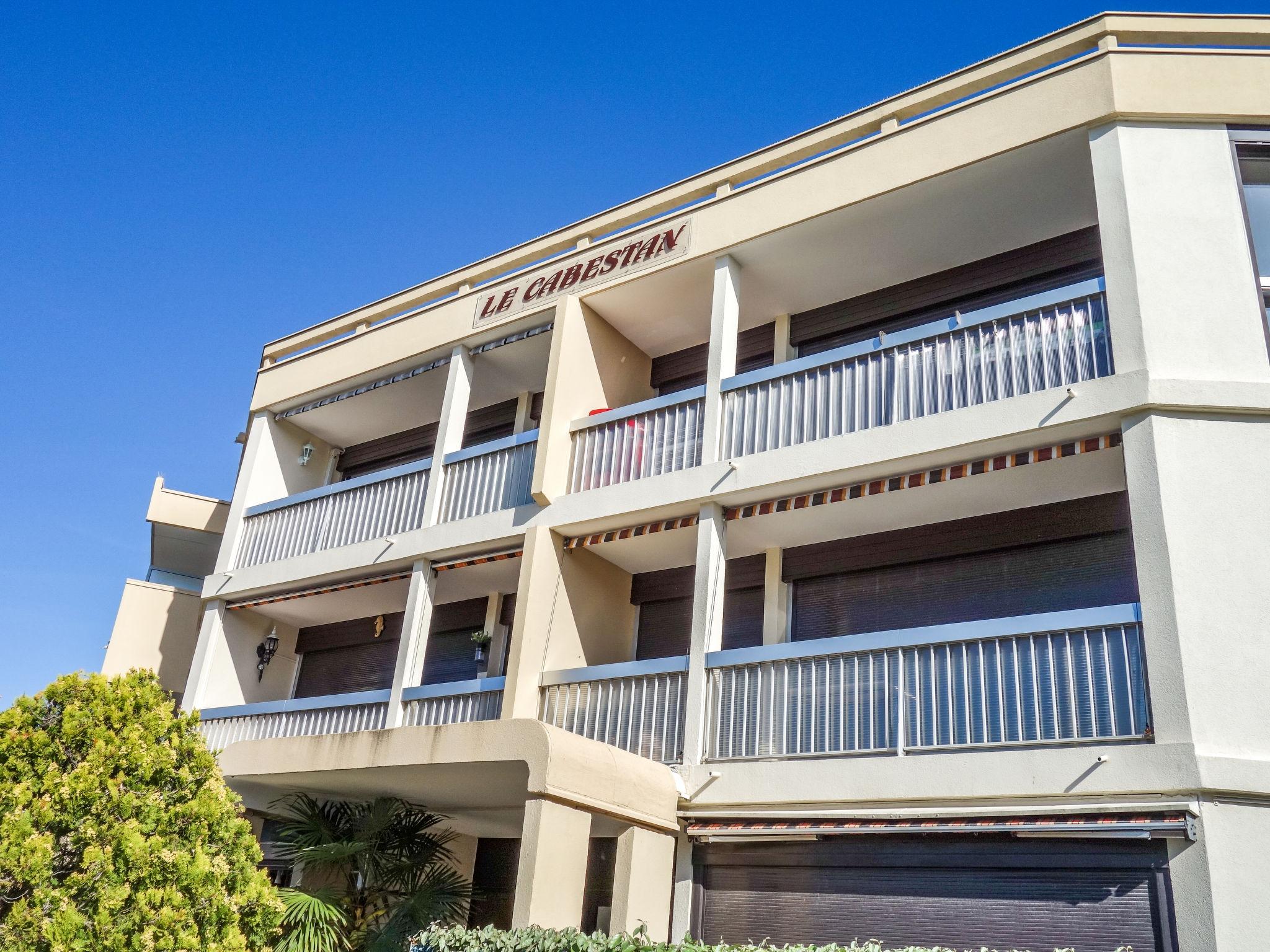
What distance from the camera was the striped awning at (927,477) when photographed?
33.0ft

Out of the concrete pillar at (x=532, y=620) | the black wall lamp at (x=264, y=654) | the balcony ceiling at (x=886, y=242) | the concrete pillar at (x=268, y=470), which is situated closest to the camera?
the balcony ceiling at (x=886, y=242)

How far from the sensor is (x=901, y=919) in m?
9.47

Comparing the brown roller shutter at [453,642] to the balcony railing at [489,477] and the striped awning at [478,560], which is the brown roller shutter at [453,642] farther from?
the balcony railing at [489,477]

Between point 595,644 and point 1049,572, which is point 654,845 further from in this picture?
point 1049,572

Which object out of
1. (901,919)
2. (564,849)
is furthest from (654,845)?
(901,919)

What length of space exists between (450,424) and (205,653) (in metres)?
5.30

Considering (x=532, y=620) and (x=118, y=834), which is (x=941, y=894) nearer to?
(x=532, y=620)

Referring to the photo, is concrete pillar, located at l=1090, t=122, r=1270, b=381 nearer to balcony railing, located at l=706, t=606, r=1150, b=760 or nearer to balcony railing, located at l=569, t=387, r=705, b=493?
balcony railing, located at l=706, t=606, r=1150, b=760

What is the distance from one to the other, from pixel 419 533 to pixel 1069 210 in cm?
860

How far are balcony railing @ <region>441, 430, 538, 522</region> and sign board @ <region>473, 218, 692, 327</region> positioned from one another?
193cm

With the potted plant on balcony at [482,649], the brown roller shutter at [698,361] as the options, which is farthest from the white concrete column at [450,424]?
the brown roller shutter at [698,361]

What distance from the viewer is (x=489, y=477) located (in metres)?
14.3

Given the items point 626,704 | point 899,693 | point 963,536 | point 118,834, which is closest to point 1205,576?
point 899,693

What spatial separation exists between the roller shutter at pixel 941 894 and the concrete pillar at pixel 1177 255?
13.5 feet
